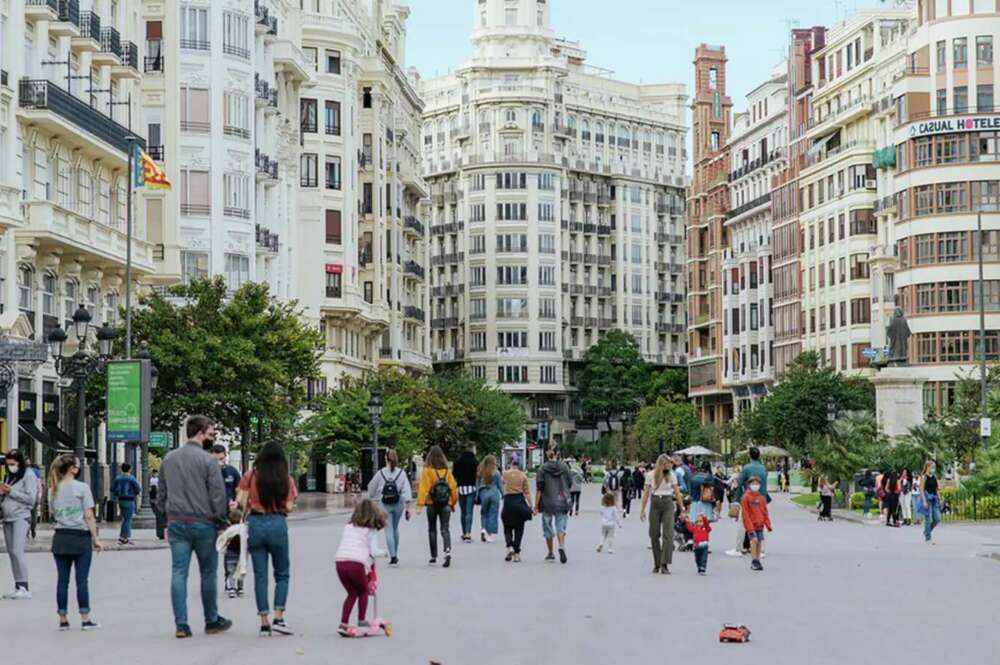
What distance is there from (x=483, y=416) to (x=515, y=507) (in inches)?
2922

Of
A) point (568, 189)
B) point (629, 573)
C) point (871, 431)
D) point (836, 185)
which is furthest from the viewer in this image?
point (568, 189)

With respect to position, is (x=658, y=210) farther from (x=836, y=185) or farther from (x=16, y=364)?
(x=16, y=364)

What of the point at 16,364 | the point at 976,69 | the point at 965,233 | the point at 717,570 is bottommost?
the point at 717,570

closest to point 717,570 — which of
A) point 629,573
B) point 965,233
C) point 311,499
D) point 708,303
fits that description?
point 629,573

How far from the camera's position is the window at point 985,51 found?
100188 millimetres

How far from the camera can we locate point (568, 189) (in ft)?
546

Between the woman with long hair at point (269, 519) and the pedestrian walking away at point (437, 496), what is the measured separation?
37.3 ft

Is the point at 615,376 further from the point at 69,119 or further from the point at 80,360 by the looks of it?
the point at 80,360

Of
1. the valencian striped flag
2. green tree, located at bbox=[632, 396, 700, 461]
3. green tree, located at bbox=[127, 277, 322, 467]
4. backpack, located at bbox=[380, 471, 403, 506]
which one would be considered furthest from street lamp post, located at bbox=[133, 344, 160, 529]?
green tree, located at bbox=[632, 396, 700, 461]

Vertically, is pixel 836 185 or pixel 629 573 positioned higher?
pixel 836 185

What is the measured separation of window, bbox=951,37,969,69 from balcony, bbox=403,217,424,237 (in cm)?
3216

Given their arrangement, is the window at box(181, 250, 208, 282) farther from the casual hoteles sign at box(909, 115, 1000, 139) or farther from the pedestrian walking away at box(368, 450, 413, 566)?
the pedestrian walking away at box(368, 450, 413, 566)

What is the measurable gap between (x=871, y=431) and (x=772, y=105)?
79.2m

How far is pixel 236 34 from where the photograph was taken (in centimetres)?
7469
